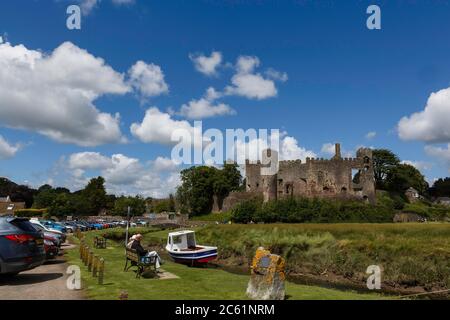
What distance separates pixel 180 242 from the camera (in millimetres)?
29859

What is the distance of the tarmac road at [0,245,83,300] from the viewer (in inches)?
450

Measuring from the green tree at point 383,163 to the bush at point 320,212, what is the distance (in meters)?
21.4

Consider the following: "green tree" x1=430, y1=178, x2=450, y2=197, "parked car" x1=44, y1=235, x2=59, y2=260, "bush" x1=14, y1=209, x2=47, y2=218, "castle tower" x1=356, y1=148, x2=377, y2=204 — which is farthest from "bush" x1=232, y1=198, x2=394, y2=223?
"green tree" x1=430, y1=178, x2=450, y2=197

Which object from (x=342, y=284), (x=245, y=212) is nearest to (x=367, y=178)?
(x=245, y=212)

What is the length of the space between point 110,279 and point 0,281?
12.4 feet

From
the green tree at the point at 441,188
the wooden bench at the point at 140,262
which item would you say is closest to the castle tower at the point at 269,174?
the wooden bench at the point at 140,262

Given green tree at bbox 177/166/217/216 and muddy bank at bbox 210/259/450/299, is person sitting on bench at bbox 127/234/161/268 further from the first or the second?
green tree at bbox 177/166/217/216

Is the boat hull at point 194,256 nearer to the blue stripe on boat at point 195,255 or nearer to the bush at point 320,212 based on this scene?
the blue stripe on boat at point 195,255

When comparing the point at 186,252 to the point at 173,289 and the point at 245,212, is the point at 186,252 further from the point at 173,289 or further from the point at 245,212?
the point at 245,212

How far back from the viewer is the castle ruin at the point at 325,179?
68.5 metres

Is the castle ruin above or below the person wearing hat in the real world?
above

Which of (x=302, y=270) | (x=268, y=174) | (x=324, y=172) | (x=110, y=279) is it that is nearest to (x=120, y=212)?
(x=268, y=174)

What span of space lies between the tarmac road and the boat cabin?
1297 cm

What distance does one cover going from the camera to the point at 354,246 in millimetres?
28172
